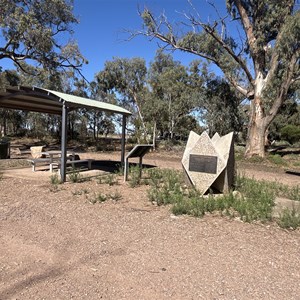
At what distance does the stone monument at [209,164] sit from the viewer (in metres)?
7.16

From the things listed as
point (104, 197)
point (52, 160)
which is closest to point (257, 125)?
point (52, 160)

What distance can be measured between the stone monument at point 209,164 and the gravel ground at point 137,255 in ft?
4.92

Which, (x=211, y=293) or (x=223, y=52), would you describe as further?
(x=223, y=52)

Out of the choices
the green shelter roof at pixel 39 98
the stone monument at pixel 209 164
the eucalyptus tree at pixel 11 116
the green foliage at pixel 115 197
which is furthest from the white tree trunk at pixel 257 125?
the eucalyptus tree at pixel 11 116

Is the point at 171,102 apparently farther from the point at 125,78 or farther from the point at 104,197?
the point at 104,197

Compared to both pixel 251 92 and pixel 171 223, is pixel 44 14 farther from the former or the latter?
pixel 171 223

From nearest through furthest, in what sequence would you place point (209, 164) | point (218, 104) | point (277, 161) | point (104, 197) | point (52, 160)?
point (104, 197)
point (209, 164)
point (52, 160)
point (277, 161)
point (218, 104)

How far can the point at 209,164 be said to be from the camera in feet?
23.8

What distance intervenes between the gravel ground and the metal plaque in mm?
1609

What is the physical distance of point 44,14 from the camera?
1981 centimetres

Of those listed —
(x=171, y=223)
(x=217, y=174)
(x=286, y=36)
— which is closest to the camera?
(x=171, y=223)

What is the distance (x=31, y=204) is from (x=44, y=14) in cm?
1686

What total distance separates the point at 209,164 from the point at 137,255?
12.1ft

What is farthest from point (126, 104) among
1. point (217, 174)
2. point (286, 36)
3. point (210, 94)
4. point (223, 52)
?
point (217, 174)
